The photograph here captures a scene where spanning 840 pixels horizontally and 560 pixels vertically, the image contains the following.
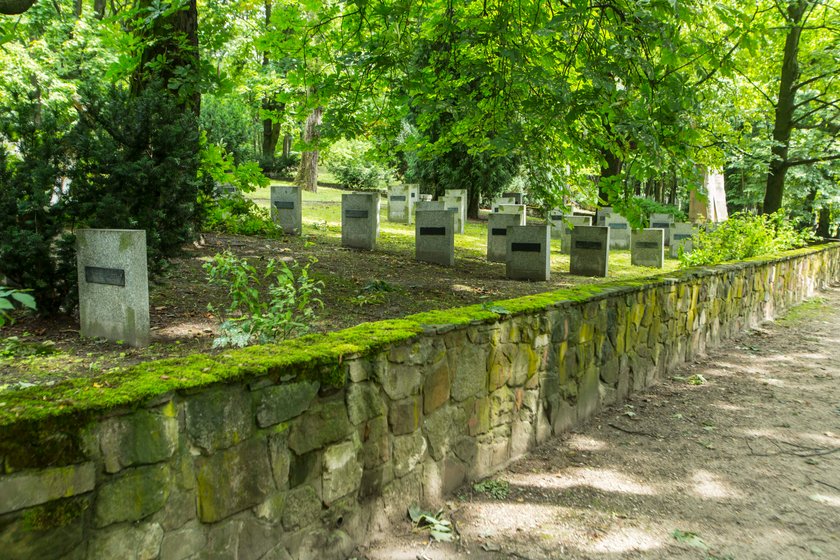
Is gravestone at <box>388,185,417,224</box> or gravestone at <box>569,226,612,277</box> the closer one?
gravestone at <box>569,226,612,277</box>

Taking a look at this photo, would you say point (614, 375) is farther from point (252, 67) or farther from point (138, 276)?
point (252, 67)

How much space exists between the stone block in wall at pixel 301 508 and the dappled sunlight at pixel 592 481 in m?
1.73

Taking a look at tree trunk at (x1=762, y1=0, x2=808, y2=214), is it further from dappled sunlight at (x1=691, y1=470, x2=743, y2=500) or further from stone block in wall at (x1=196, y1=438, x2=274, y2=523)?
stone block in wall at (x1=196, y1=438, x2=274, y2=523)

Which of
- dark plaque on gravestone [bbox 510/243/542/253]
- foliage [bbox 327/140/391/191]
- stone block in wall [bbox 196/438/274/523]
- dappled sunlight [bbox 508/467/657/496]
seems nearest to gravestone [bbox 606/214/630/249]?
dark plaque on gravestone [bbox 510/243/542/253]

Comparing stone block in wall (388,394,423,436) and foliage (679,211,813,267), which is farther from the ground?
foliage (679,211,813,267)

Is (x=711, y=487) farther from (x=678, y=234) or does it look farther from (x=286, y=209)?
(x=678, y=234)

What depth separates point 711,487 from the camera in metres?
4.14

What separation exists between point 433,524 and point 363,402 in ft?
2.83

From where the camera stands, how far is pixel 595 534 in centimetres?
344

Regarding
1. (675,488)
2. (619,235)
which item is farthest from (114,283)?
(619,235)

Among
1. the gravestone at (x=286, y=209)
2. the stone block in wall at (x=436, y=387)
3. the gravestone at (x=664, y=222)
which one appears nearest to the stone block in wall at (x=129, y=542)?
the stone block in wall at (x=436, y=387)

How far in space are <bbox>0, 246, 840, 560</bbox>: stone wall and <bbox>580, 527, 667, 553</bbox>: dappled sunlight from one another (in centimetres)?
88

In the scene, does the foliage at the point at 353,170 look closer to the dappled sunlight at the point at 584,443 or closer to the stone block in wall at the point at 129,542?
the dappled sunlight at the point at 584,443

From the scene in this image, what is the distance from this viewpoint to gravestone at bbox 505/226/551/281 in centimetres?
1013
